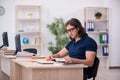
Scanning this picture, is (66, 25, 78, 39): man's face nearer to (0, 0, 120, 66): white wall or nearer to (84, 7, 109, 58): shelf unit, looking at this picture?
(0, 0, 120, 66): white wall

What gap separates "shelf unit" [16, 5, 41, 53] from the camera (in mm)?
7551

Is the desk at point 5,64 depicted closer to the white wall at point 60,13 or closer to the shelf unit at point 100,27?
the white wall at point 60,13

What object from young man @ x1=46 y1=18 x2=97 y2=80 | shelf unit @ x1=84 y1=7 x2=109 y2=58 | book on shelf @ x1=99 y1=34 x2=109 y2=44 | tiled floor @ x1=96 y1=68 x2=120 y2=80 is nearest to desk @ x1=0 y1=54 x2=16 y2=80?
young man @ x1=46 y1=18 x2=97 y2=80

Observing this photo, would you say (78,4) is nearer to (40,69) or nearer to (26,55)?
(26,55)

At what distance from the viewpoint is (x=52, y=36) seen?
25.8 feet

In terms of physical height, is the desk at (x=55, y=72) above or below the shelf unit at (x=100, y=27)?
below

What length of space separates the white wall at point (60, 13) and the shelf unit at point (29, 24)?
5.5 inches

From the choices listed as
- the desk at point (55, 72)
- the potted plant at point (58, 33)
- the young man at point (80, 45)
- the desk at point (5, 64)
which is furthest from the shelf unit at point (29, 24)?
the desk at point (55, 72)

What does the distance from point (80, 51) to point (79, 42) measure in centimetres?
13

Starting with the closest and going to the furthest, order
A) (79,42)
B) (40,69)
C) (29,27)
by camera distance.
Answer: (40,69), (79,42), (29,27)

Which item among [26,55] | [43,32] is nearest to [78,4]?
[43,32]

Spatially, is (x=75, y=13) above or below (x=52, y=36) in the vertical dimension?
above

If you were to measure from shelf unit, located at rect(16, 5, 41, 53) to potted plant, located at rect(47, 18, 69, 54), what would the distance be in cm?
41

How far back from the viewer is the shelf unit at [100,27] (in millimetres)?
7996
